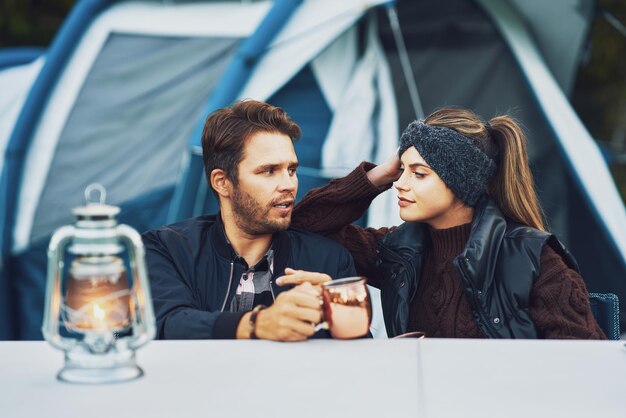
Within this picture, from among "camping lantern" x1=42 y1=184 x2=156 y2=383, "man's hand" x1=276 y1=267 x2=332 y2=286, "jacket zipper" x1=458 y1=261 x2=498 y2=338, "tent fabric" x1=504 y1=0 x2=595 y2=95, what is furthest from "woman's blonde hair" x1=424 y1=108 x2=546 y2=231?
"tent fabric" x1=504 y1=0 x2=595 y2=95

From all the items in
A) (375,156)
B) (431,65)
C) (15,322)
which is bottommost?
(15,322)

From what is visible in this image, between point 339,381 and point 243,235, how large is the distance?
101 centimetres

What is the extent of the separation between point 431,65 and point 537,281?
229 cm

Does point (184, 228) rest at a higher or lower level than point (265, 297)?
higher

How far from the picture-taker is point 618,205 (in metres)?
3.89

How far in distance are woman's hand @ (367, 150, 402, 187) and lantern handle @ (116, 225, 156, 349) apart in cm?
115

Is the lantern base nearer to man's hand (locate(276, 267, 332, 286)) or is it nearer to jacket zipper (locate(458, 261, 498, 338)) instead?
man's hand (locate(276, 267, 332, 286))

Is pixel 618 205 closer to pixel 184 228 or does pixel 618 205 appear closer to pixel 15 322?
pixel 184 228

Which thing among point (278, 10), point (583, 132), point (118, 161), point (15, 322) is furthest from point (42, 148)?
point (583, 132)

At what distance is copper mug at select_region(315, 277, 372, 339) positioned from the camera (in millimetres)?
1403

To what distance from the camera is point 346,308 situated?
1.42 metres

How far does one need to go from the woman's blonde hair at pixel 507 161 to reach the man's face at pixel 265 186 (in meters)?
0.33

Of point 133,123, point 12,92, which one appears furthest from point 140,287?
point 12,92

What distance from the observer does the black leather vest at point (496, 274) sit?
1.88 metres
